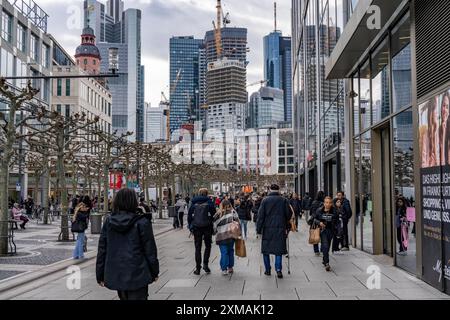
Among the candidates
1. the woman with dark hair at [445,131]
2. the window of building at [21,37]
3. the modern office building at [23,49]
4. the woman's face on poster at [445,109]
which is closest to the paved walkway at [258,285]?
the woman with dark hair at [445,131]

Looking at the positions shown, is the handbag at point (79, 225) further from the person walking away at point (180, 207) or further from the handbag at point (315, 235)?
the person walking away at point (180, 207)

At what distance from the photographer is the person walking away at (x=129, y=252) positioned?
5883 millimetres

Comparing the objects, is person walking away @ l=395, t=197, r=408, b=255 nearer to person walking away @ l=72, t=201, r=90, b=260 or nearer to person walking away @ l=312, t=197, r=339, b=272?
person walking away @ l=312, t=197, r=339, b=272

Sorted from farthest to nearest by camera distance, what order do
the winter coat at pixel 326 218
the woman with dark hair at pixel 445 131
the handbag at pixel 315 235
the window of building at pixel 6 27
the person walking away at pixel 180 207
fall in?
1. the window of building at pixel 6 27
2. the person walking away at pixel 180 207
3. the handbag at pixel 315 235
4. the winter coat at pixel 326 218
5. the woman with dark hair at pixel 445 131

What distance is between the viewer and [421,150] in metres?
11.3

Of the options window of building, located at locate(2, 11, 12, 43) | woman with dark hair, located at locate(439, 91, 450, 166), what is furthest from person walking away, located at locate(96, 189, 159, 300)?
window of building, located at locate(2, 11, 12, 43)

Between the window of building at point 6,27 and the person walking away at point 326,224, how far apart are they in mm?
41942

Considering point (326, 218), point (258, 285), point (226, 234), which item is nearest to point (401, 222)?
point (326, 218)

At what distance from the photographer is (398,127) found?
43.4 feet

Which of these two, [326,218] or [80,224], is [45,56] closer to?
[80,224]

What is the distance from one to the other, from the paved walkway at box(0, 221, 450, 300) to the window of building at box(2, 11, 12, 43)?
3916cm

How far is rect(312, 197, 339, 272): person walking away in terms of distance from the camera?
1269 cm

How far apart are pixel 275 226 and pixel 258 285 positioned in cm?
136

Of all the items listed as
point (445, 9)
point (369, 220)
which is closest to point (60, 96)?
point (369, 220)
